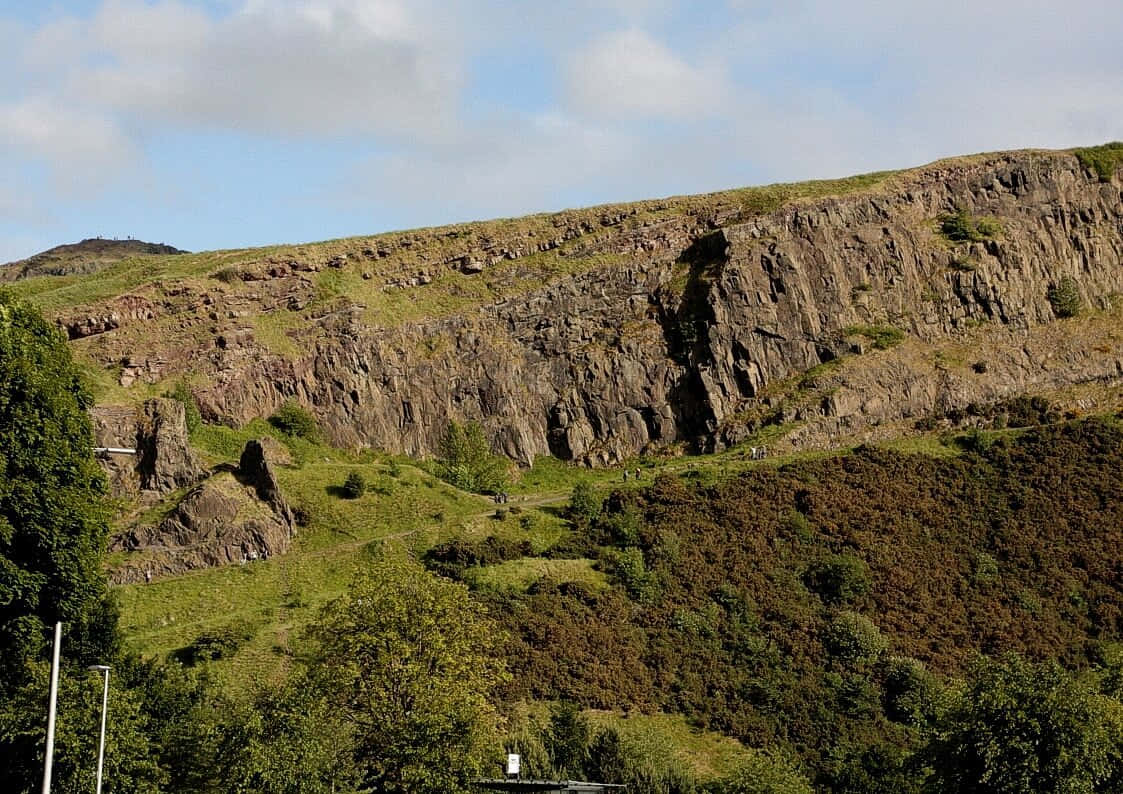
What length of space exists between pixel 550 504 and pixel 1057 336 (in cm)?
4080

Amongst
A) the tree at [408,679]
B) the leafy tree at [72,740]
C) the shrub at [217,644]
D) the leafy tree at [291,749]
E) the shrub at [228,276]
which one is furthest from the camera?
the shrub at [228,276]

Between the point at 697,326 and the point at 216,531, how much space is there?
4029cm

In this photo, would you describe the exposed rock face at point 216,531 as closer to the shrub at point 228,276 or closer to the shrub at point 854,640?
the shrub at point 228,276

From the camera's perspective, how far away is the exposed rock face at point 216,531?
70875mm

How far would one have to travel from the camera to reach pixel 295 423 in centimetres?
9031

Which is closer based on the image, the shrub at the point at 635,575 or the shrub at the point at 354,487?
the shrub at the point at 635,575

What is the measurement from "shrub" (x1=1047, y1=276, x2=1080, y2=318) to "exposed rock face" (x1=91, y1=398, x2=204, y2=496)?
2479 inches

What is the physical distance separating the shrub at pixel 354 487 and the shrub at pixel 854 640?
29.3 meters

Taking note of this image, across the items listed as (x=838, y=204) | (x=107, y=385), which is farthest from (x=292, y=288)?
(x=838, y=204)

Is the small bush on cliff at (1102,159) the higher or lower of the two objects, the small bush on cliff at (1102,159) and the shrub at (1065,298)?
the higher

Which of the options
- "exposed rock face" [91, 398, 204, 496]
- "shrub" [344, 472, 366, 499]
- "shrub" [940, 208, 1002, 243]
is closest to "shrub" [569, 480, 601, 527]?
"shrub" [344, 472, 366, 499]

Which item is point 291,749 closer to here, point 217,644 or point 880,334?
point 217,644

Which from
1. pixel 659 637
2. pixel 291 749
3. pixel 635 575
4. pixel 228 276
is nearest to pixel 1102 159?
pixel 635 575

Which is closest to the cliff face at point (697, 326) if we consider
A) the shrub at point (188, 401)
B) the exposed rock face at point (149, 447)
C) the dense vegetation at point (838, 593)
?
the shrub at point (188, 401)
